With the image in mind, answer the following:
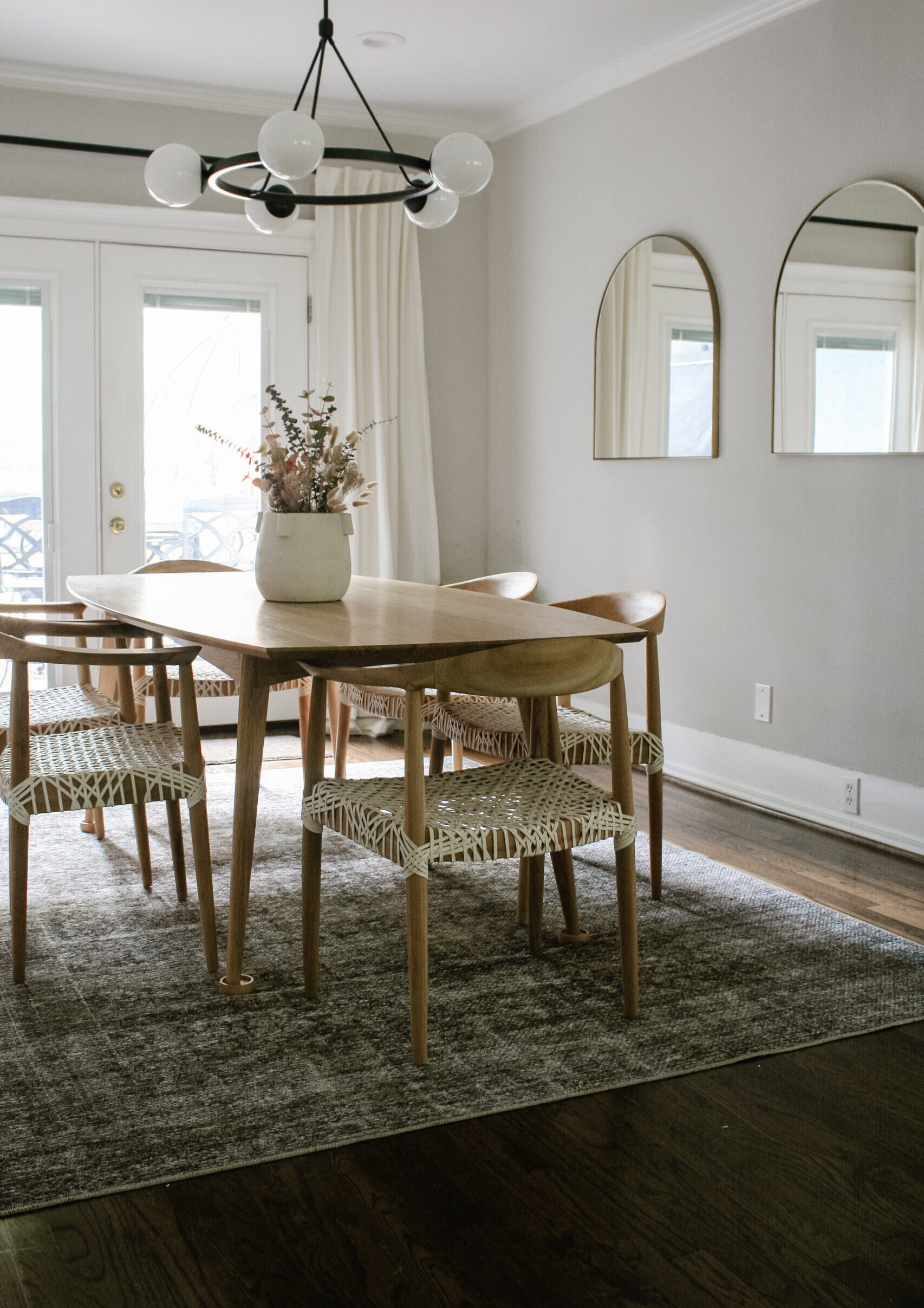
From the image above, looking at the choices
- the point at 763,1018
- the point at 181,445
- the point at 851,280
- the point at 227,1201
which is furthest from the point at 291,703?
the point at 227,1201

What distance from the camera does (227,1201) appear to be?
68.2 inches

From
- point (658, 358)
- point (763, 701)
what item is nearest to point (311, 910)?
point (763, 701)

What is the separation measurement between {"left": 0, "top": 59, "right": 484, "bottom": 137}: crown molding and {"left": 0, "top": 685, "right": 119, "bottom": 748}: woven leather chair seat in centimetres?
253

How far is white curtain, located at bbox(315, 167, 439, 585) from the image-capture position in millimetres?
5016

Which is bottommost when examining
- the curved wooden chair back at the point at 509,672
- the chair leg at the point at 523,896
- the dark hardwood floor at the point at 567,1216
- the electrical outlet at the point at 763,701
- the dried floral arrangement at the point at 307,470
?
the dark hardwood floor at the point at 567,1216

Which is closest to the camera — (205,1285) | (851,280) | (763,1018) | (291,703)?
(205,1285)

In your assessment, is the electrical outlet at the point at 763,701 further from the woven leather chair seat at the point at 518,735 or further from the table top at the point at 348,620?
the table top at the point at 348,620

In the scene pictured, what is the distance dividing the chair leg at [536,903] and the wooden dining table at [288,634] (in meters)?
0.52

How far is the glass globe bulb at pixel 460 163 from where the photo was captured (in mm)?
2812

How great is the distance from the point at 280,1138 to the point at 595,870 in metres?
1.50

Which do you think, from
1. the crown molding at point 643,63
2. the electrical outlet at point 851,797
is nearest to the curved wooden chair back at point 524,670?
the electrical outlet at point 851,797

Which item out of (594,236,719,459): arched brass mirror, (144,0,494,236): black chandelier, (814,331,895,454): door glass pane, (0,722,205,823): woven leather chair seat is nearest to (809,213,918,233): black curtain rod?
(814,331,895,454): door glass pane

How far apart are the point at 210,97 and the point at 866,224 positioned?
2724 mm

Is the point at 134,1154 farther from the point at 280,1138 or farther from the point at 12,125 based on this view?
the point at 12,125
